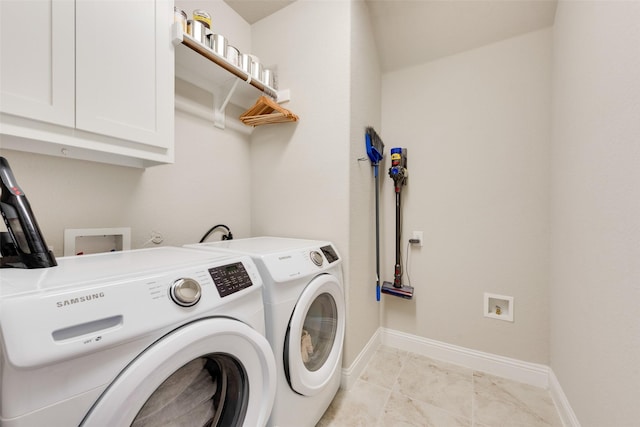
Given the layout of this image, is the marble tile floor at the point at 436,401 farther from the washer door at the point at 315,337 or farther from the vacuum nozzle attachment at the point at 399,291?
the vacuum nozzle attachment at the point at 399,291

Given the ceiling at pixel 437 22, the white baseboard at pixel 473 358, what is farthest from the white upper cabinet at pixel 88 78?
the white baseboard at pixel 473 358

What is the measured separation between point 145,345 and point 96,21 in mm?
1054

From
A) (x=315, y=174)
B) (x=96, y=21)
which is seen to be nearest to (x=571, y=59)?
(x=315, y=174)

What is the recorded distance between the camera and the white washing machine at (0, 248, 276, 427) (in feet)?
1.35

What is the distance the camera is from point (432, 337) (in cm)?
181

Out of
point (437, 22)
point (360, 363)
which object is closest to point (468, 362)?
point (360, 363)

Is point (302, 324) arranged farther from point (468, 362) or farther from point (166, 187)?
point (468, 362)

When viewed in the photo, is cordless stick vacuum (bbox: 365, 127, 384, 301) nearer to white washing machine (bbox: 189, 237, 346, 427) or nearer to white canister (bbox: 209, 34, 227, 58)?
white washing machine (bbox: 189, 237, 346, 427)

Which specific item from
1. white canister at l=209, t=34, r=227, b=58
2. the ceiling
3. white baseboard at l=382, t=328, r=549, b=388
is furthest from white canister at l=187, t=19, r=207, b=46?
white baseboard at l=382, t=328, r=549, b=388

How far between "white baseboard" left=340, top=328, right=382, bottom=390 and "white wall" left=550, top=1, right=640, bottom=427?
1027 mm

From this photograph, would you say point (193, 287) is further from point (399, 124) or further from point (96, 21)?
point (399, 124)

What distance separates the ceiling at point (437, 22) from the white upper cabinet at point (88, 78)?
109 cm

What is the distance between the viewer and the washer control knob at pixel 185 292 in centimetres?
61

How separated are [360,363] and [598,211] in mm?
1442
